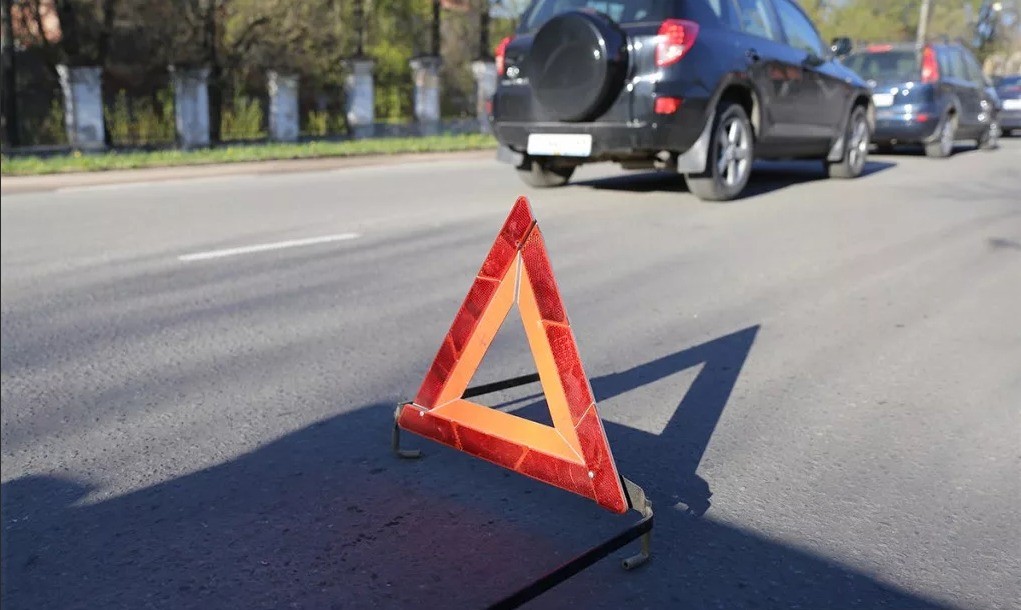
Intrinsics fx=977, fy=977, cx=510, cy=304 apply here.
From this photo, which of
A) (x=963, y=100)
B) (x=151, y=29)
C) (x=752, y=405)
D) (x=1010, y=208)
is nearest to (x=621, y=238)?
(x=752, y=405)

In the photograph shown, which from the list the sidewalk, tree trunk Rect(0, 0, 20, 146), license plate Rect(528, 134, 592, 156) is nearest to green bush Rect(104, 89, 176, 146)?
tree trunk Rect(0, 0, 20, 146)

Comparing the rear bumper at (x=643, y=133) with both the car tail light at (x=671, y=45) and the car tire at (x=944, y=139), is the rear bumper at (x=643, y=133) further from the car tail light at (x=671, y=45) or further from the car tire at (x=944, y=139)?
the car tire at (x=944, y=139)

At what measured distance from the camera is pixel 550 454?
277 cm

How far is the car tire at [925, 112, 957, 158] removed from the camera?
15086 millimetres

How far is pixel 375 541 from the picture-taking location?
8.86 ft

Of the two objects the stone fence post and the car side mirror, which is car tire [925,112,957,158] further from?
the stone fence post

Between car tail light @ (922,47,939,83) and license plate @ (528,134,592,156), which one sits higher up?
car tail light @ (922,47,939,83)

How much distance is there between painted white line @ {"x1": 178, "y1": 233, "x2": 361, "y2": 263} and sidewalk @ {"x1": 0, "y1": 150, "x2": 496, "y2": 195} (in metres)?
5.98

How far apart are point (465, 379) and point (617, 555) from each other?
76 cm

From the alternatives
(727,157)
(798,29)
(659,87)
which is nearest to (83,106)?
(798,29)

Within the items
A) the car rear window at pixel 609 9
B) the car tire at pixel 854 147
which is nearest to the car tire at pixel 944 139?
the car tire at pixel 854 147

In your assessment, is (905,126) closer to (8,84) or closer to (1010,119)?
(1010,119)

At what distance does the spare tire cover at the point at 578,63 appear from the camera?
803 centimetres

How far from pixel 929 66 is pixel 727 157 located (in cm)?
770
